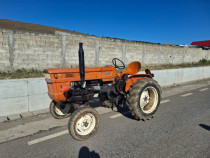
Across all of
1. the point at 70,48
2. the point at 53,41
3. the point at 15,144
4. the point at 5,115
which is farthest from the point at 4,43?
the point at 15,144

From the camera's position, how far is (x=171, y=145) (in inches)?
103

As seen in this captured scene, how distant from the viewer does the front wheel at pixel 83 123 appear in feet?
8.80

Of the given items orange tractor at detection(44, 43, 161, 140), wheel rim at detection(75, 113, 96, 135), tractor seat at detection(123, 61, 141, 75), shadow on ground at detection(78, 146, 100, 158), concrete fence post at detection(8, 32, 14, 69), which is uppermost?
A: concrete fence post at detection(8, 32, 14, 69)

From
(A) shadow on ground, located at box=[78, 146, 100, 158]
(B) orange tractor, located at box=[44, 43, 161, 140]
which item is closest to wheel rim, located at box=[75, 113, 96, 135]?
(B) orange tractor, located at box=[44, 43, 161, 140]

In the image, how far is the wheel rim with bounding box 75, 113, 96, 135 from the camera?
2.81m

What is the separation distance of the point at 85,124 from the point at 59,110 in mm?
1203

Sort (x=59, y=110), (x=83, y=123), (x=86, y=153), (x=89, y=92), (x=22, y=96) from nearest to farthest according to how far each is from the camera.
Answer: (x=86, y=153), (x=83, y=123), (x=89, y=92), (x=59, y=110), (x=22, y=96)

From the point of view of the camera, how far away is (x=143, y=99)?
12.8ft

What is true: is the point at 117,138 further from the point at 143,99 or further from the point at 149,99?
the point at 149,99

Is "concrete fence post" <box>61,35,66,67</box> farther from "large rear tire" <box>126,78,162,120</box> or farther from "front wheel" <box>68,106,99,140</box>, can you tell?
"front wheel" <box>68,106,99,140</box>

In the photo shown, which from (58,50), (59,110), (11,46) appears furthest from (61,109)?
(58,50)

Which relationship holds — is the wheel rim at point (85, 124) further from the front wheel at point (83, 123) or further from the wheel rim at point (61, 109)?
the wheel rim at point (61, 109)

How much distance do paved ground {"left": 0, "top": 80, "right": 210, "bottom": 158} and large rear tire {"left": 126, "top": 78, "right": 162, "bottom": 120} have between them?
218mm

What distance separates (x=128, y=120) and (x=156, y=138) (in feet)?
3.03
